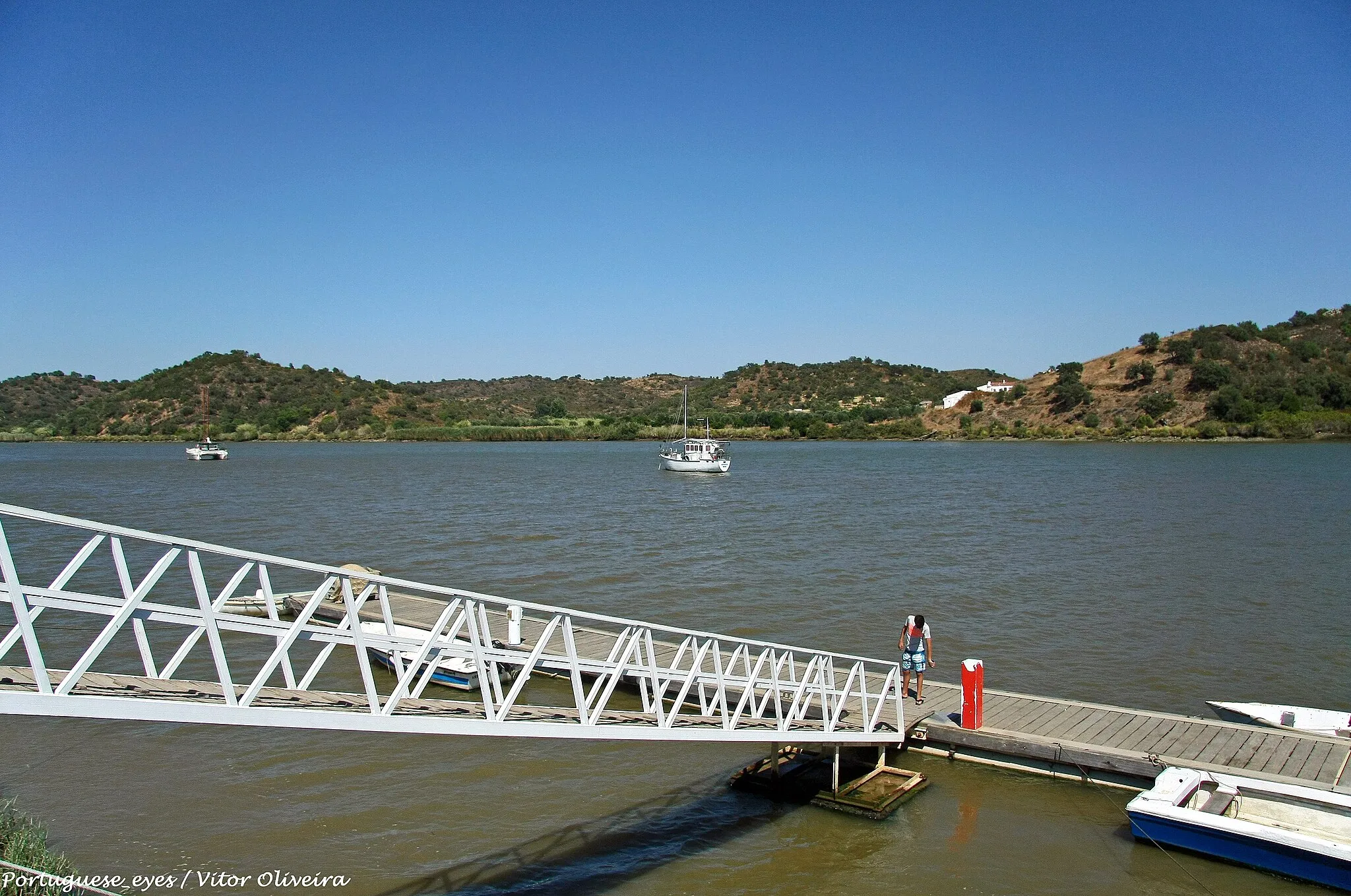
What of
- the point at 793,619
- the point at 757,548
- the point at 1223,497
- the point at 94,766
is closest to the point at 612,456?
the point at 1223,497

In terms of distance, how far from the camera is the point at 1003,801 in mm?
10461

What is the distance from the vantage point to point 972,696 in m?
11.4

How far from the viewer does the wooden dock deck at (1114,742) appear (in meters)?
10.2

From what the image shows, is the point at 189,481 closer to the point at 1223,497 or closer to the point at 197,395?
the point at 1223,497

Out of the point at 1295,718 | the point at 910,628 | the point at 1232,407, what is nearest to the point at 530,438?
the point at 1232,407

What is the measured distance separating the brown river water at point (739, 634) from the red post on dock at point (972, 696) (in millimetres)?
561

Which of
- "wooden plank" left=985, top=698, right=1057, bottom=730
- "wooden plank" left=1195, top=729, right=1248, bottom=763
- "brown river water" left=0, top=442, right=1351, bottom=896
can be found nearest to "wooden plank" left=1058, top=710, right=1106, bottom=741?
"wooden plank" left=985, top=698, right=1057, bottom=730

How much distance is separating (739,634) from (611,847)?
9.28m

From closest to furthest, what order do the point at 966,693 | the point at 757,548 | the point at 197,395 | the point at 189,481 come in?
the point at 966,693 < the point at 757,548 < the point at 189,481 < the point at 197,395

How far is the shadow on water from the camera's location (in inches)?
349

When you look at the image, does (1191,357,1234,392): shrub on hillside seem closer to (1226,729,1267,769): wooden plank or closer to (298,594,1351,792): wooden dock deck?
(298,594,1351,792): wooden dock deck

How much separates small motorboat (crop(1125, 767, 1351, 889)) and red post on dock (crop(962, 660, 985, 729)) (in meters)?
2.15

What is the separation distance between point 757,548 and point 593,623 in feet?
44.1

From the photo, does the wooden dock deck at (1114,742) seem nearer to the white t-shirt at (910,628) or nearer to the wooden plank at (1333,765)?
the wooden plank at (1333,765)
